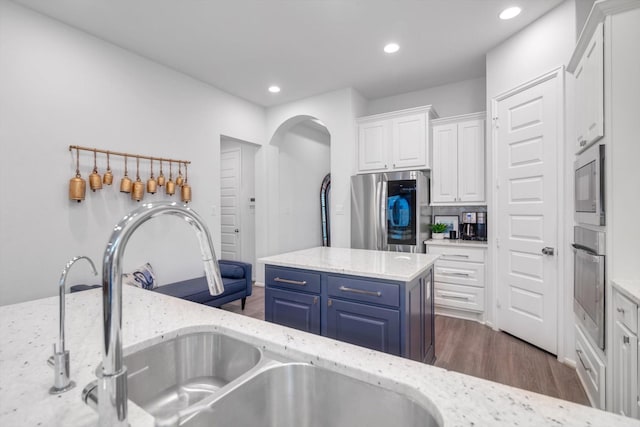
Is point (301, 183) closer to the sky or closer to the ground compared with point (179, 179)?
closer to the sky

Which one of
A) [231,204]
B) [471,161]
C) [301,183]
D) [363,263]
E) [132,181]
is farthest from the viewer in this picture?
[301,183]

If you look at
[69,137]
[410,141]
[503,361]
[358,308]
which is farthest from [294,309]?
[410,141]

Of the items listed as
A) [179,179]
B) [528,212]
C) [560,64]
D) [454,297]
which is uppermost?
[560,64]

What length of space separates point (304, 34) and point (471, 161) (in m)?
2.38

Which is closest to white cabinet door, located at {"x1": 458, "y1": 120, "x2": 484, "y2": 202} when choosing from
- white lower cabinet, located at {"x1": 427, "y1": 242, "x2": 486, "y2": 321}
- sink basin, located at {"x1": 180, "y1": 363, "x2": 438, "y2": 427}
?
white lower cabinet, located at {"x1": 427, "y1": 242, "x2": 486, "y2": 321}

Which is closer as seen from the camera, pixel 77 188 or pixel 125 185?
pixel 77 188

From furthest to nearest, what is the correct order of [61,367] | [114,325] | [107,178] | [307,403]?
[107,178]
[307,403]
[61,367]
[114,325]

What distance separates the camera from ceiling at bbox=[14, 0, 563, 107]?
2506mm

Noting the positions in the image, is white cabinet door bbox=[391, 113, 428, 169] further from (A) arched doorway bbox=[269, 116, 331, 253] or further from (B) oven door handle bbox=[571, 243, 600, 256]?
(B) oven door handle bbox=[571, 243, 600, 256]

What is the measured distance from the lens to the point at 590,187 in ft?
5.94

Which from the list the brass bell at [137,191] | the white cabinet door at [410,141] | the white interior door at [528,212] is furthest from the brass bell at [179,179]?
the white interior door at [528,212]

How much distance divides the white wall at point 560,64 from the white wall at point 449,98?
0.95 m

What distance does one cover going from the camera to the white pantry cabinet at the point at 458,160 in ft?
11.7

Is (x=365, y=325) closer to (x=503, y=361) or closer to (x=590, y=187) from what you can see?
(x=503, y=361)
